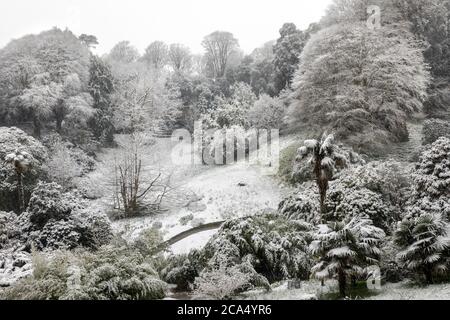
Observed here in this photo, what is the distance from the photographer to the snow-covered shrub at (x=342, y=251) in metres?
10.7

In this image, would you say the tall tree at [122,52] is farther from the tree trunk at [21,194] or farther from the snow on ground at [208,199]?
the tree trunk at [21,194]

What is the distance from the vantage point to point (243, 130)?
30.5m

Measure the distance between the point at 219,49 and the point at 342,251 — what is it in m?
39.0

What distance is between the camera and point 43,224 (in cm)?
1728

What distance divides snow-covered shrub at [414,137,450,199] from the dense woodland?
0.05 metres

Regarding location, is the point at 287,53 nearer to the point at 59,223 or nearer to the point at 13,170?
the point at 13,170

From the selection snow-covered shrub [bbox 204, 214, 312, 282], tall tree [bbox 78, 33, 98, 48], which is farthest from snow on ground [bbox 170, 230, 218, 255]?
tall tree [bbox 78, 33, 98, 48]

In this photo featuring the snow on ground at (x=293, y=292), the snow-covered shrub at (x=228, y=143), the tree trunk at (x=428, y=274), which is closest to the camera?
the tree trunk at (x=428, y=274)

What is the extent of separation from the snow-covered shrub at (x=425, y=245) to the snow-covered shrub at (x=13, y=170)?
18344mm

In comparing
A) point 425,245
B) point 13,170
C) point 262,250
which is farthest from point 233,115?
point 425,245

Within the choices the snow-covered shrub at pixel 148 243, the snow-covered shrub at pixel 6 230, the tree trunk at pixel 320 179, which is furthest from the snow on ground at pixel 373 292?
the snow-covered shrub at pixel 6 230
